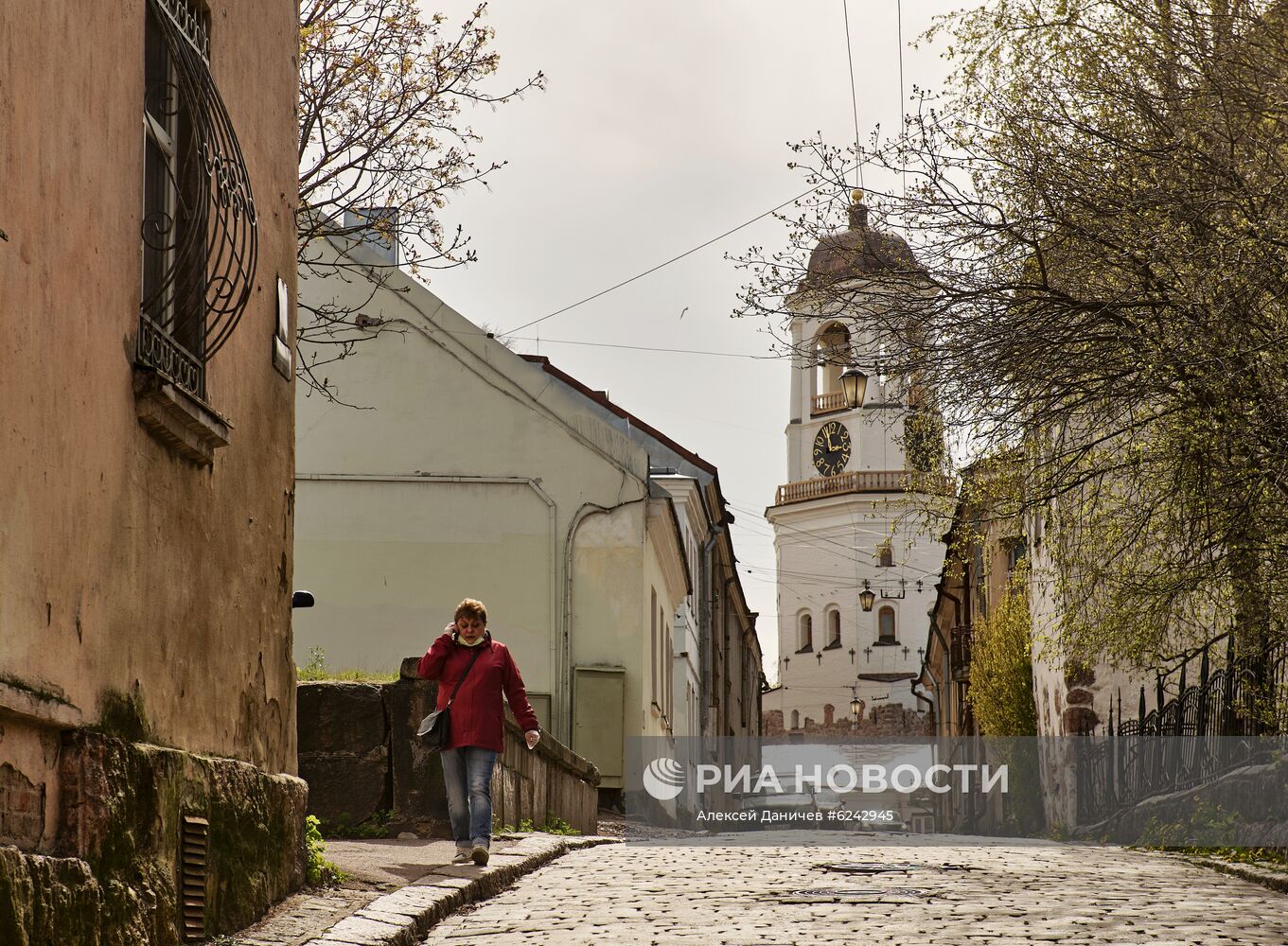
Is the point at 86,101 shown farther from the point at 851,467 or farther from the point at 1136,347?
the point at 851,467

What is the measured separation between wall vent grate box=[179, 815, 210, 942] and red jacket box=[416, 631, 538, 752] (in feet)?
11.9

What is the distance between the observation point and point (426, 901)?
24.9ft

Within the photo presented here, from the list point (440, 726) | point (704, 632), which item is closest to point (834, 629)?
point (704, 632)

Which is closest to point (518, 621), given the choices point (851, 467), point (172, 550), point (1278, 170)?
point (1278, 170)

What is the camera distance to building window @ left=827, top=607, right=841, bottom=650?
285 feet

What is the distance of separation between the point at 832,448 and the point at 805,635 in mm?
10681

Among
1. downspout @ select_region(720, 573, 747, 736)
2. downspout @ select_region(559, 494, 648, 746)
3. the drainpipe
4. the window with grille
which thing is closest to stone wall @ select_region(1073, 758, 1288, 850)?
downspout @ select_region(559, 494, 648, 746)

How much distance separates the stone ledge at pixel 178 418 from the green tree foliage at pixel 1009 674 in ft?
66.6

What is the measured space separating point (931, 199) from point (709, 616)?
2966 centimetres

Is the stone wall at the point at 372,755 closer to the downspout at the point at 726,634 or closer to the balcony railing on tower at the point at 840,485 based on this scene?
the downspout at the point at 726,634

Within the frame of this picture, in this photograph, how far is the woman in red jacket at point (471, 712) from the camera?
968 cm

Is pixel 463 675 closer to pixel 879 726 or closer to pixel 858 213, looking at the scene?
pixel 858 213

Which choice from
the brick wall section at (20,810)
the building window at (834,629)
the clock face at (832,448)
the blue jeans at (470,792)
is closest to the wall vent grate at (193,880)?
the brick wall section at (20,810)

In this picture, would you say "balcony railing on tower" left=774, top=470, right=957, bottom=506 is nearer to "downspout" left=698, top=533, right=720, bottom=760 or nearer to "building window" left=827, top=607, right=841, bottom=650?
"building window" left=827, top=607, right=841, bottom=650
